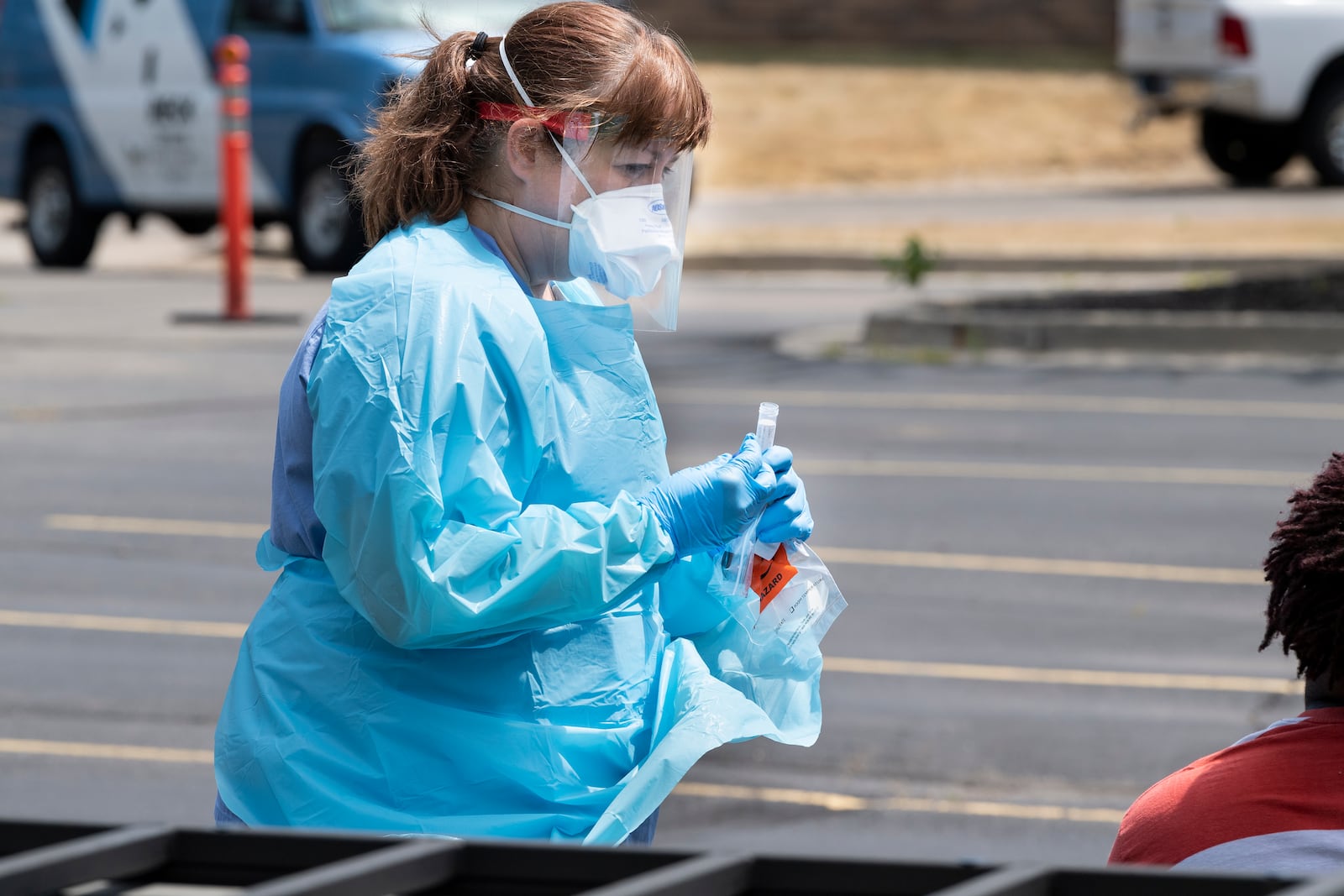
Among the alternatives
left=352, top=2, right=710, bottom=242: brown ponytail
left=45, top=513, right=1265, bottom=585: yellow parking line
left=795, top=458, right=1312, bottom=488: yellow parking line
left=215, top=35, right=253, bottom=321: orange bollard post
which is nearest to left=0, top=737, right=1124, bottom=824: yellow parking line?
left=45, top=513, right=1265, bottom=585: yellow parking line

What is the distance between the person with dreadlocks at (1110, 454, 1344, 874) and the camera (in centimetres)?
237

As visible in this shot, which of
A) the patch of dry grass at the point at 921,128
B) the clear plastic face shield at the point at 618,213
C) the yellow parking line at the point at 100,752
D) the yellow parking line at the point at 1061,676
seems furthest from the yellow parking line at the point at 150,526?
A: the patch of dry grass at the point at 921,128

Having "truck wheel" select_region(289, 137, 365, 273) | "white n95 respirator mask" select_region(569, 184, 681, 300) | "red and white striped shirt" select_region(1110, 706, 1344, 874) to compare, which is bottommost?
"truck wheel" select_region(289, 137, 365, 273)

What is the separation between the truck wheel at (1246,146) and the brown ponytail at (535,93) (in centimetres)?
2078

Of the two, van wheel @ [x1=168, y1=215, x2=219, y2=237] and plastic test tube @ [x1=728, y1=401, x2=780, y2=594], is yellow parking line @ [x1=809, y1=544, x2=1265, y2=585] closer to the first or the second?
plastic test tube @ [x1=728, y1=401, x2=780, y2=594]

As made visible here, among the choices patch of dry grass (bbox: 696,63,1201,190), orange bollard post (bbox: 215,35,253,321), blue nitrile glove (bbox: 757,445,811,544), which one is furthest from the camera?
patch of dry grass (bbox: 696,63,1201,190)

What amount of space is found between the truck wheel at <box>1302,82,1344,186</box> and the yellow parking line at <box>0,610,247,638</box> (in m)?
15.8

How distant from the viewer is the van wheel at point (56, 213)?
18969 millimetres

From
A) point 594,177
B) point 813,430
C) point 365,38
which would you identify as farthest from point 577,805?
point 365,38

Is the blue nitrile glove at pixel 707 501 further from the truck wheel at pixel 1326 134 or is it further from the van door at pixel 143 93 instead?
the truck wheel at pixel 1326 134

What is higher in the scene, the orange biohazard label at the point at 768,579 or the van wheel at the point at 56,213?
the orange biohazard label at the point at 768,579

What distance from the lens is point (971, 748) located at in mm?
5621

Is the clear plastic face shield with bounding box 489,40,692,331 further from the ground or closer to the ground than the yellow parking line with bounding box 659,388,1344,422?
further from the ground

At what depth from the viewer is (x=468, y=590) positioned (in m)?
2.24
